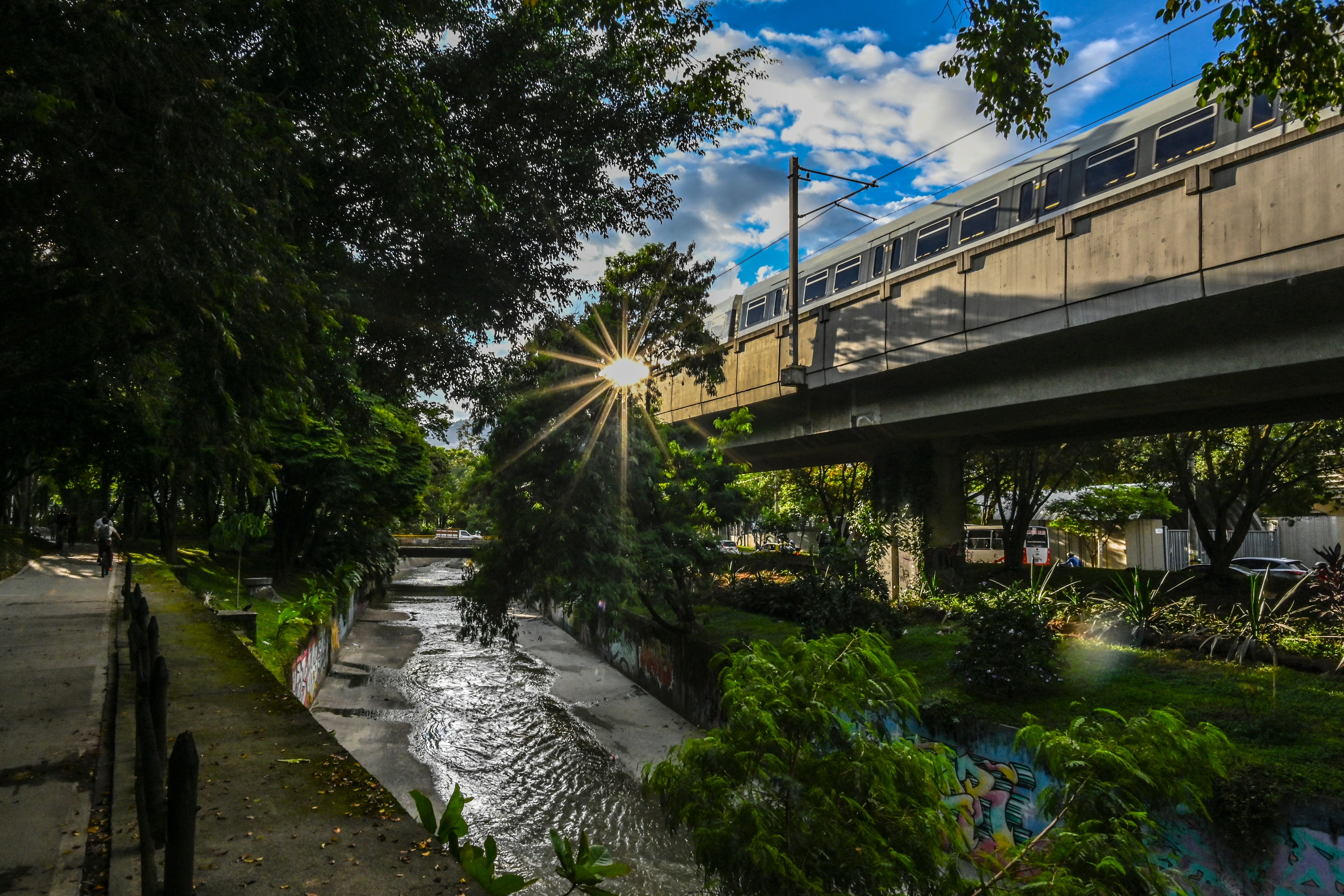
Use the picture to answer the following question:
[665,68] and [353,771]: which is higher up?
[665,68]

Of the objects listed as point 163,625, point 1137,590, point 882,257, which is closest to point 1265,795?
point 1137,590

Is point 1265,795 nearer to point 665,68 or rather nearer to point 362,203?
point 665,68

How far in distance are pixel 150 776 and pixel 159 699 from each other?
662 mm

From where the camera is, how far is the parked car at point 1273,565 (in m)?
23.9

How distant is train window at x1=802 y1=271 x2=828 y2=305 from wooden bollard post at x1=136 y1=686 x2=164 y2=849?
63.0 ft

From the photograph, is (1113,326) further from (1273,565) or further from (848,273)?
(1273,565)

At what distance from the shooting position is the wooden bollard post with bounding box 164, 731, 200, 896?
2510 millimetres

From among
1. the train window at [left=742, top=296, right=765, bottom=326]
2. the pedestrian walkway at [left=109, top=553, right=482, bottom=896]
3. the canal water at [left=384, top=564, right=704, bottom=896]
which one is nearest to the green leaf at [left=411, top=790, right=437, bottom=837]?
the pedestrian walkway at [left=109, top=553, right=482, bottom=896]

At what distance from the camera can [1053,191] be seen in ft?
49.9

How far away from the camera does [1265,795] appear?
22.2ft

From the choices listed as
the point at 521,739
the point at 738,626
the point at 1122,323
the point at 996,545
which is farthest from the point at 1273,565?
the point at 521,739

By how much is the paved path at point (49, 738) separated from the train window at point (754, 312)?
55.2 feet

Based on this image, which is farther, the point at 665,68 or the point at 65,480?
the point at 65,480

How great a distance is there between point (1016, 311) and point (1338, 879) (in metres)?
8.43
